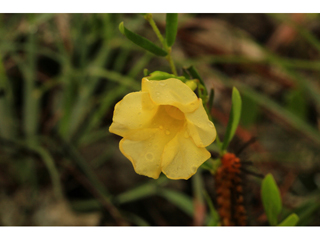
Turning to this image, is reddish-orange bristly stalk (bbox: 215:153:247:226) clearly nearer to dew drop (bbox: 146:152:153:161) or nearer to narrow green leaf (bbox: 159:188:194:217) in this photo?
dew drop (bbox: 146:152:153:161)

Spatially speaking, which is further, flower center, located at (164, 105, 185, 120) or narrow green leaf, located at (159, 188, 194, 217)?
narrow green leaf, located at (159, 188, 194, 217)

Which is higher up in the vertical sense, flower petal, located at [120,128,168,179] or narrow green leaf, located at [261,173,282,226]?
flower petal, located at [120,128,168,179]

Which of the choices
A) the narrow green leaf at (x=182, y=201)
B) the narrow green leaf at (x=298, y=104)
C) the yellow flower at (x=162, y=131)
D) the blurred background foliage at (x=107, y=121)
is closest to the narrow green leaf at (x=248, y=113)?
the blurred background foliage at (x=107, y=121)

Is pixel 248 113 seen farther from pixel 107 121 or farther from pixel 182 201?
pixel 107 121

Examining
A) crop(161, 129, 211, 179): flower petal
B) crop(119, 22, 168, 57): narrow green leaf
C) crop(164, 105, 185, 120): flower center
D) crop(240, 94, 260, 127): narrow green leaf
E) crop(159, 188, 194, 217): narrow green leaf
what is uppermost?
crop(119, 22, 168, 57): narrow green leaf

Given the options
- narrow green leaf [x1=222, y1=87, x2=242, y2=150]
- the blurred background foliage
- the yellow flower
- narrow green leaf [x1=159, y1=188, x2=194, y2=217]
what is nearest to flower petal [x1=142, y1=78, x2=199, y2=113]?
the yellow flower

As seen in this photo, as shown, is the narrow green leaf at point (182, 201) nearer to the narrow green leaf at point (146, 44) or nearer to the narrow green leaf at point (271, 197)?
the narrow green leaf at point (271, 197)
